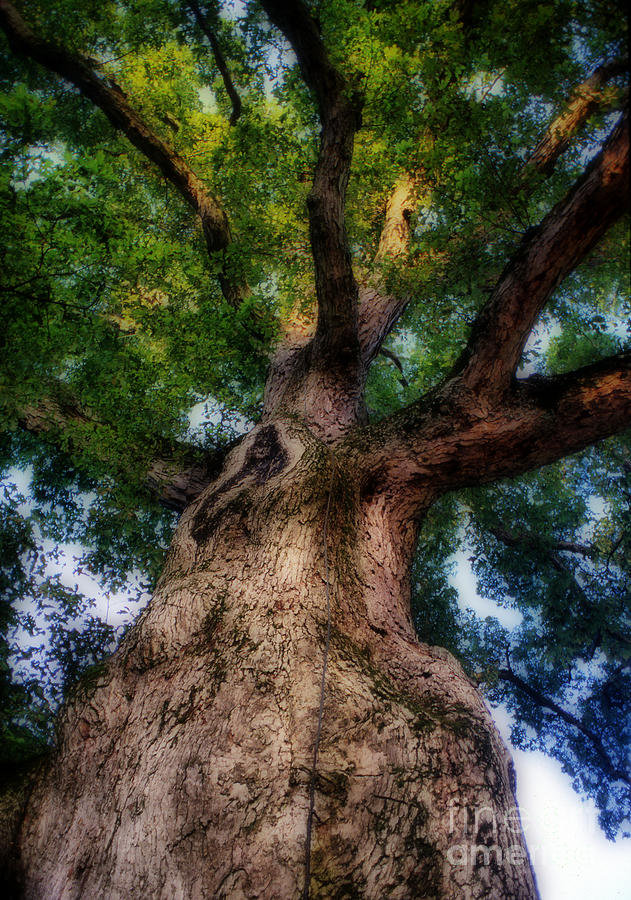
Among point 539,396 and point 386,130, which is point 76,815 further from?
point 386,130

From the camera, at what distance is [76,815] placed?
6.92 feet

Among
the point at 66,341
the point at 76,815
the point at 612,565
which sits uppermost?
the point at 612,565

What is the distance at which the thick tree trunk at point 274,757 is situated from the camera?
1.70m

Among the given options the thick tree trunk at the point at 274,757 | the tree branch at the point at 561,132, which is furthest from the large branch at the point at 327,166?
the thick tree trunk at the point at 274,757

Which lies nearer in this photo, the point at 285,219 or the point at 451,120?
the point at 451,120

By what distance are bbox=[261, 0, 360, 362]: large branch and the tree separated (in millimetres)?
24

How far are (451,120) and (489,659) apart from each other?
8104 millimetres

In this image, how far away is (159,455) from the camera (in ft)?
15.7

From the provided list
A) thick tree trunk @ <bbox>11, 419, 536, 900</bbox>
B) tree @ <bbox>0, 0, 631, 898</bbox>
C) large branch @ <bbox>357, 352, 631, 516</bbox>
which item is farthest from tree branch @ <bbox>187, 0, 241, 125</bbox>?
thick tree trunk @ <bbox>11, 419, 536, 900</bbox>

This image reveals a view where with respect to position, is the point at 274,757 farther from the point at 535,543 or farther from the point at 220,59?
the point at 220,59

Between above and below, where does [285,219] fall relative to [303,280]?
above

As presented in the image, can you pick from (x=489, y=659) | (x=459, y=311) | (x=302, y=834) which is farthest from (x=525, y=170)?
(x=489, y=659)

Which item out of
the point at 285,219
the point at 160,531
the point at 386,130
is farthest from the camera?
the point at 160,531

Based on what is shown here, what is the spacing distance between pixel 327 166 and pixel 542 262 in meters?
2.01
